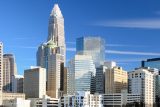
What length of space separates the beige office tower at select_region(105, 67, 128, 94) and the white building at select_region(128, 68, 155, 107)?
2.71 m

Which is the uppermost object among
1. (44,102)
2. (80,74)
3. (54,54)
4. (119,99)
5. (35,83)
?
(54,54)

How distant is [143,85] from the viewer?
380 ft

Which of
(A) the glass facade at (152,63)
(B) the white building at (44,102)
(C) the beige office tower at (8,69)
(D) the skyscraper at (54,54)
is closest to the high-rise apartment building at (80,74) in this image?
(D) the skyscraper at (54,54)

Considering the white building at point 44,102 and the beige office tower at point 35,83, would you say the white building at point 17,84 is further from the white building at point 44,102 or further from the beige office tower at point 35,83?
the white building at point 44,102

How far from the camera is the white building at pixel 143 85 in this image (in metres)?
115

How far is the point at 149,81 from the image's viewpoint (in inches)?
4670

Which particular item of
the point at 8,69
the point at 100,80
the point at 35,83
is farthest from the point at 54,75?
the point at 8,69

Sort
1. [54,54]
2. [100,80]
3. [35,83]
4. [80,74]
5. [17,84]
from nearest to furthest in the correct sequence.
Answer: [35,83], [80,74], [100,80], [17,84], [54,54]

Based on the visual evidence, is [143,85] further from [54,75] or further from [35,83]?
[54,75]

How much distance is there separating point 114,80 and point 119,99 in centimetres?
1076

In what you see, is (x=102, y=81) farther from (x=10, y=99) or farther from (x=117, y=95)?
(x=10, y=99)

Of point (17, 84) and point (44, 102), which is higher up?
point (17, 84)

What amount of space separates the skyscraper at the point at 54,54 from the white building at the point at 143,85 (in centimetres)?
2297

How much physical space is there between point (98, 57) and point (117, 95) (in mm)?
55039
